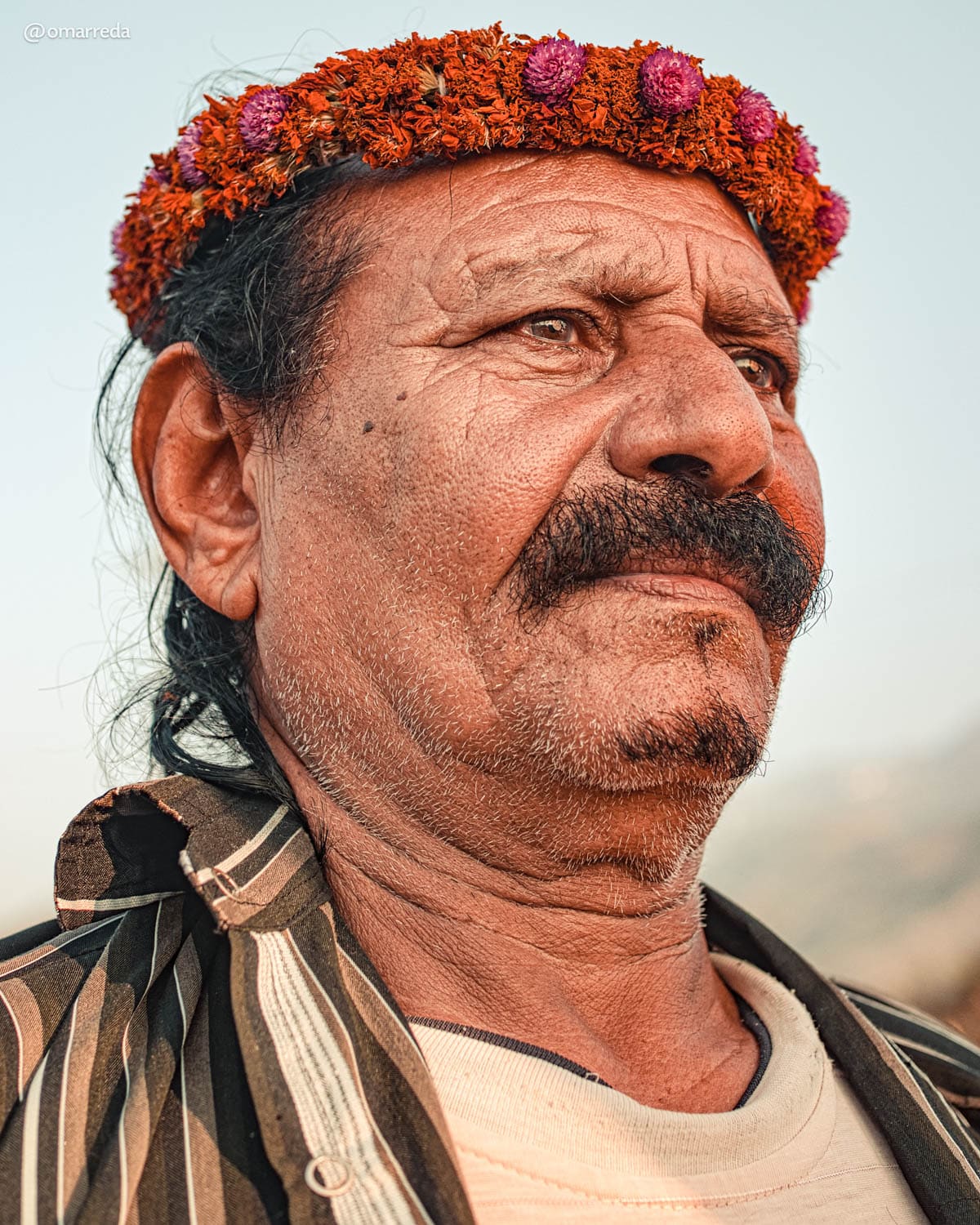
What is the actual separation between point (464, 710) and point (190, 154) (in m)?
1.42

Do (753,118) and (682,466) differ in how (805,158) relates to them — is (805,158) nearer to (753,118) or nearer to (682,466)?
(753,118)

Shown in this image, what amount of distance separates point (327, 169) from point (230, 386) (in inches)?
20.3

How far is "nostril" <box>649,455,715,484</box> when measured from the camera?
78.7 inches

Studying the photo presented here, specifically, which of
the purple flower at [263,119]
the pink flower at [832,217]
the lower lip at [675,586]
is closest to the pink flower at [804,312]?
the pink flower at [832,217]

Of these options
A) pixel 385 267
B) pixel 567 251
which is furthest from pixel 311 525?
pixel 567 251

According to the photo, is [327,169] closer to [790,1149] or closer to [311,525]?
[311,525]

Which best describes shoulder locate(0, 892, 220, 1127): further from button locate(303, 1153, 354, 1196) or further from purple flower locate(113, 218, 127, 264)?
purple flower locate(113, 218, 127, 264)

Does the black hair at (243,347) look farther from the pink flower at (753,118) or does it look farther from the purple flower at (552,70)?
the pink flower at (753,118)

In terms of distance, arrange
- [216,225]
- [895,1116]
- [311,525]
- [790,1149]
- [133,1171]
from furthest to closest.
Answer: [216,225] → [311,525] → [895,1116] → [790,1149] → [133,1171]

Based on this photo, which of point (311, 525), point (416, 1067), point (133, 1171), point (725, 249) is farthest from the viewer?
point (725, 249)

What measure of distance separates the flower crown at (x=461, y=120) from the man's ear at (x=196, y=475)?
36 centimetres

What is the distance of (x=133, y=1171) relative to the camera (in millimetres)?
1434

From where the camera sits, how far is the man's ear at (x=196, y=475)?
2.37 meters

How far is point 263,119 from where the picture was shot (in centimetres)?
239
